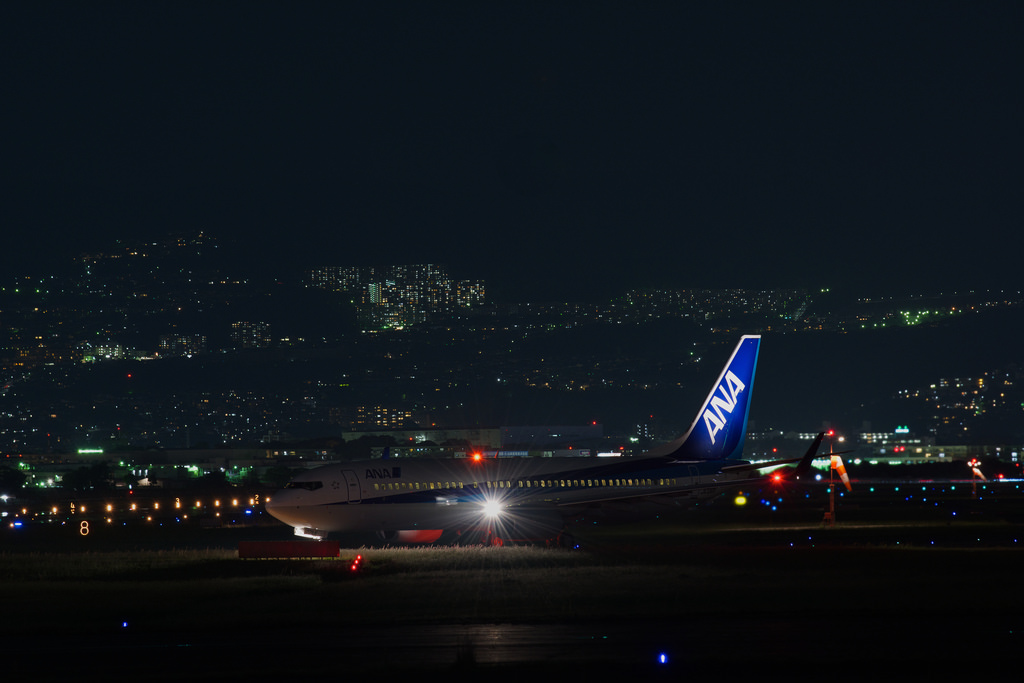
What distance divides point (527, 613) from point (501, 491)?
75.6 feet

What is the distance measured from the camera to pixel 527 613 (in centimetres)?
2917

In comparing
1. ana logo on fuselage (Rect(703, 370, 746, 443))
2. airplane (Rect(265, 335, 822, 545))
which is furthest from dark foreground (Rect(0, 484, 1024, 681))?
ana logo on fuselage (Rect(703, 370, 746, 443))

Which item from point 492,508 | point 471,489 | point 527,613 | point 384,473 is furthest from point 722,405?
point 527,613

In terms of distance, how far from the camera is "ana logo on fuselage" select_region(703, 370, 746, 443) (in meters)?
57.8

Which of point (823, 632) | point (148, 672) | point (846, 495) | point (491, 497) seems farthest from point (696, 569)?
point (846, 495)

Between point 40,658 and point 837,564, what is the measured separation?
2548 centimetres

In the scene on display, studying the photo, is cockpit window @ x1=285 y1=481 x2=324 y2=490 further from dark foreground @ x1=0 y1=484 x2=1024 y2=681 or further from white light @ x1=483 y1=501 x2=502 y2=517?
white light @ x1=483 y1=501 x2=502 y2=517

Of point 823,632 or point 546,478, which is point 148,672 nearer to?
point 823,632

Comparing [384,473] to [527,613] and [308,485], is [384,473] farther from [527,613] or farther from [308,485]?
[527,613]

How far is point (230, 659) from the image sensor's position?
23.6 m

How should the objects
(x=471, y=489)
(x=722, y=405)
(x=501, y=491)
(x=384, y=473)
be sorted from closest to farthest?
(x=384, y=473) → (x=471, y=489) → (x=501, y=491) → (x=722, y=405)

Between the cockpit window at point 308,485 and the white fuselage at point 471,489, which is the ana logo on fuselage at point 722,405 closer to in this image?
the white fuselage at point 471,489

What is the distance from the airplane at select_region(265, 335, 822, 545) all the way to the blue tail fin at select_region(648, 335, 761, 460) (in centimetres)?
8

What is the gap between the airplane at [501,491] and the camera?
166 ft
